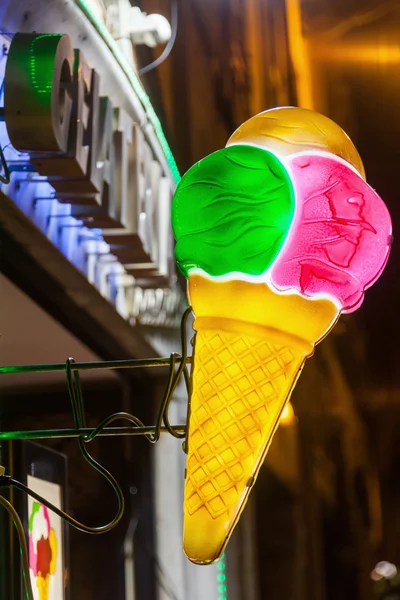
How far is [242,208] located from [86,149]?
94 centimetres

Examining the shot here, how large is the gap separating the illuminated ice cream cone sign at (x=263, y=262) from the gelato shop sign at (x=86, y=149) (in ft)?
2.19

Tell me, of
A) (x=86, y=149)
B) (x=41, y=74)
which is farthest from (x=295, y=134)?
(x=86, y=149)

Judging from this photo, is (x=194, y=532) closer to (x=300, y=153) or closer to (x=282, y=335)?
(x=282, y=335)

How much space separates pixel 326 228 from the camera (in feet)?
2.97

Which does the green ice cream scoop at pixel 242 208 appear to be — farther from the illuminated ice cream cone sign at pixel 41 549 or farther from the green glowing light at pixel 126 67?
the green glowing light at pixel 126 67

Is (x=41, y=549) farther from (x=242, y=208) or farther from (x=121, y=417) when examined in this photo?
(x=242, y=208)

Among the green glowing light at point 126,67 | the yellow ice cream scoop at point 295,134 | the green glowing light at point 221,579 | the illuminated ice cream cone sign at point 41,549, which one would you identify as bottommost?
the green glowing light at point 221,579

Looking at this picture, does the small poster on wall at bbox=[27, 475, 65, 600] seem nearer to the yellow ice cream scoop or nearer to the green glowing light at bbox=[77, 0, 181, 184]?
the yellow ice cream scoop

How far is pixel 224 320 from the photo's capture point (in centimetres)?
91

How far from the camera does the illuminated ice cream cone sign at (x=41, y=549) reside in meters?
1.44

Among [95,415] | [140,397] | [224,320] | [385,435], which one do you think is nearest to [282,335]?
[224,320]

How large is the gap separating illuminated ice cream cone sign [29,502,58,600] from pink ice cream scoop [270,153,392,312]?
818 millimetres

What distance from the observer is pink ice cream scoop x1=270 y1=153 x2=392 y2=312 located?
0.90 metres

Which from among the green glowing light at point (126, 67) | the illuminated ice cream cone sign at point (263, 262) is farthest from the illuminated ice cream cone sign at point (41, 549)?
the green glowing light at point (126, 67)
